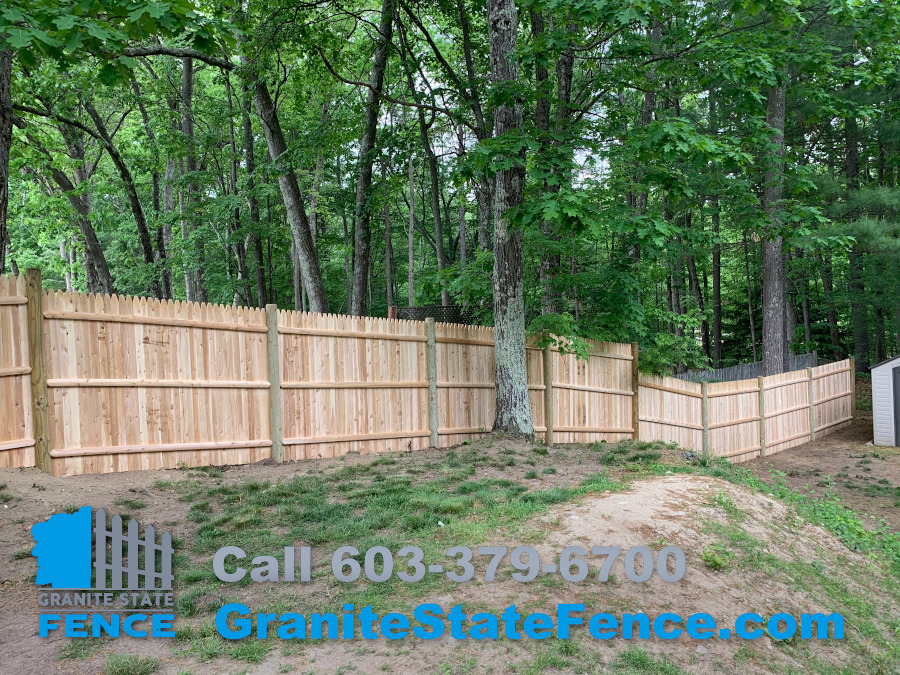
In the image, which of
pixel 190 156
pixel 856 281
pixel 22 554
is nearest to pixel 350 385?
pixel 22 554

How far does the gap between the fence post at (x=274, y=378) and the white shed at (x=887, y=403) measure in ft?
44.6

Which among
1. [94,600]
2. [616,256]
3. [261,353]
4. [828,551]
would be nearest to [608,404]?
[616,256]

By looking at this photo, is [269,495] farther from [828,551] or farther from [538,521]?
[828,551]

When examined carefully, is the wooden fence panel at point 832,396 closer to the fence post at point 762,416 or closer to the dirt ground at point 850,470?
the dirt ground at point 850,470

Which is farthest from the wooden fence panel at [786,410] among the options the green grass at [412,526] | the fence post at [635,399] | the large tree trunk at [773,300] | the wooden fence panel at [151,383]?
the wooden fence panel at [151,383]

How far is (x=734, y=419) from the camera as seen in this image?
13375mm

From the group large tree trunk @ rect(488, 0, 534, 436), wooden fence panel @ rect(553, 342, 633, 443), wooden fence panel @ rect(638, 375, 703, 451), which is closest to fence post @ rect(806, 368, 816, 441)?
→ wooden fence panel @ rect(638, 375, 703, 451)

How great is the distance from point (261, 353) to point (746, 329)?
24762 mm

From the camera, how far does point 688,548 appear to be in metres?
5.00

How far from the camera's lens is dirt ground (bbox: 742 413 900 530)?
9789 millimetres

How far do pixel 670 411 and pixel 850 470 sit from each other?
3.52m

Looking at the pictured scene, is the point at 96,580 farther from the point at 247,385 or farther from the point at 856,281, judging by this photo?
the point at 856,281

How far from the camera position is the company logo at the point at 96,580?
369cm

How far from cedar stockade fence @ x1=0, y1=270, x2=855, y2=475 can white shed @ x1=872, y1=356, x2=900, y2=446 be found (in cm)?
680
